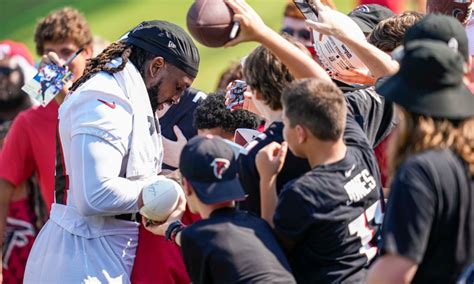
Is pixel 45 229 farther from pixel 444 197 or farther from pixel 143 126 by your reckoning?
pixel 444 197

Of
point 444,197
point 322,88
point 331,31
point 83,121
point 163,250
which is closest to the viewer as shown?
point 444,197

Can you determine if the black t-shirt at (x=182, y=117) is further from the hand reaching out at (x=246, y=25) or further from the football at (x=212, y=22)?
the hand reaching out at (x=246, y=25)

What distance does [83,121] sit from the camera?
4707 millimetres

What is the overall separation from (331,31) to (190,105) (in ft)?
5.34

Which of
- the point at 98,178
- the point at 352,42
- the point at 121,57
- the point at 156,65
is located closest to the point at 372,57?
the point at 352,42

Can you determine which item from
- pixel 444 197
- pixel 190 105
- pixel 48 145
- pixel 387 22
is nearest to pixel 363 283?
pixel 444 197

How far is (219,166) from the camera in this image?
4055mm

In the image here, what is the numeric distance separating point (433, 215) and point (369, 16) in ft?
8.26

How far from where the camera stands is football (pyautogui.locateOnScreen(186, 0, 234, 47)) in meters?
4.23

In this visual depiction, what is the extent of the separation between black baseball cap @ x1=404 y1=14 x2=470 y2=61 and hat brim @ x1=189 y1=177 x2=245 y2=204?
86 centimetres

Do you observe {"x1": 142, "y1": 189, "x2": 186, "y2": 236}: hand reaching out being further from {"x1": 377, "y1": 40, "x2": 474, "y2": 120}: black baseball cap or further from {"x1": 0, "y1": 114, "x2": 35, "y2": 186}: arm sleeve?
{"x1": 0, "y1": 114, "x2": 35, "y2": 186}: arm sleeve

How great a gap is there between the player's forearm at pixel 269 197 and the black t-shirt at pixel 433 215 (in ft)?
2.36

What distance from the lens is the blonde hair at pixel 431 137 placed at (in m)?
3.50

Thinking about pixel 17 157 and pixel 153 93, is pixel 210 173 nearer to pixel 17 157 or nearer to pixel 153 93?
pixel 153 93
